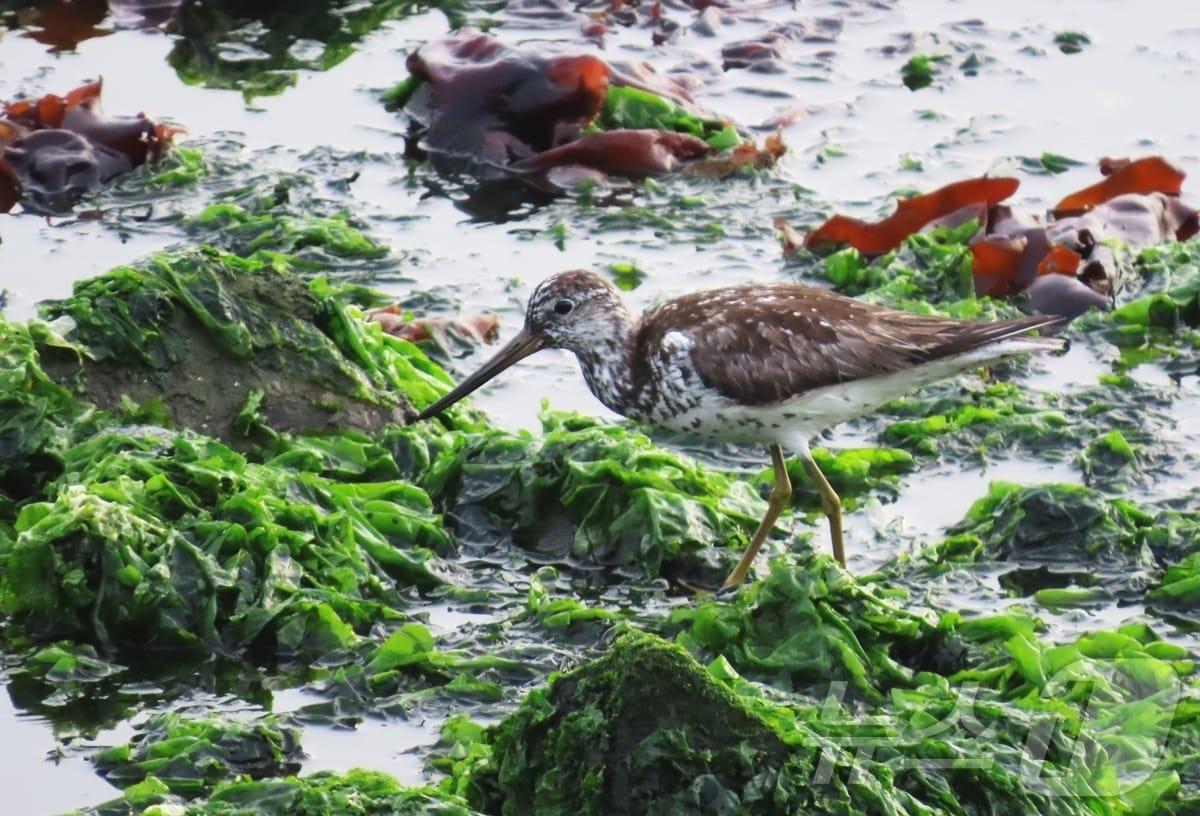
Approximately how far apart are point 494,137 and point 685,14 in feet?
7.70

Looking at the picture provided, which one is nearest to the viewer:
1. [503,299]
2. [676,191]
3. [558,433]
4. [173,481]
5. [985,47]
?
[173,481]

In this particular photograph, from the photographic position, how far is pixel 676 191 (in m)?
9.56

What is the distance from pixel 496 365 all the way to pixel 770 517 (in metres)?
1.17

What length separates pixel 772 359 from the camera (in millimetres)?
6301

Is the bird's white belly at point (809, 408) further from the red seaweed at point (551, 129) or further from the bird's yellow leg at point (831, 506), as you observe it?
the red seaweed at point (551, 129)

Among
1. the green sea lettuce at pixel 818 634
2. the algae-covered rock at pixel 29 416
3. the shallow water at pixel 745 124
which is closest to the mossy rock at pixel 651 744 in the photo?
the green sea lettuce at pixel 818 634

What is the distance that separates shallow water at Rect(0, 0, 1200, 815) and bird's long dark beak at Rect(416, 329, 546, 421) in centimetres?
58

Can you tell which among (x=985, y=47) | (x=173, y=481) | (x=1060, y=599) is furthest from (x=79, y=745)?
(x=985, y=47)

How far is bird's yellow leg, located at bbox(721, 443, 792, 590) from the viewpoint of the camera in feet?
20.9

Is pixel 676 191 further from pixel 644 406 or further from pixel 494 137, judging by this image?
pixel 644 406

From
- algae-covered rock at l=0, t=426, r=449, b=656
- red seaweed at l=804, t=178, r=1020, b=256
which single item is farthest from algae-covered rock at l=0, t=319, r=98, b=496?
red seaweed at l=804, t=178, r=1020, b=256

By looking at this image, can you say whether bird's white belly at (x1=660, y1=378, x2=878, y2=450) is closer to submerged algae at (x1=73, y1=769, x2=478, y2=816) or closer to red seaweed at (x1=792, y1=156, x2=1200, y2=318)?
submerged algae at (x1=73, y1=769, x2=478, y2=816)

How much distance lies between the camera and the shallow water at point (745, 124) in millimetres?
8016

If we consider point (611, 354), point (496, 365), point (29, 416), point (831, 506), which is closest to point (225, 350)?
point (29, 416)
